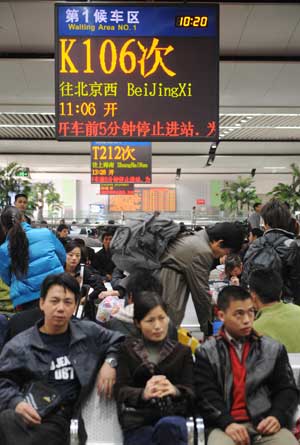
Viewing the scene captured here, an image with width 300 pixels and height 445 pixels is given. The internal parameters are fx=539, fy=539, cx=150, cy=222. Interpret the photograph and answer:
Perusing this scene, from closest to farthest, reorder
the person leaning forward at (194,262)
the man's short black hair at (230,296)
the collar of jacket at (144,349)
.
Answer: the collar of jacket at (144,349)
the man's short black hair at (230,296)
the person leaning forward at (194,262)

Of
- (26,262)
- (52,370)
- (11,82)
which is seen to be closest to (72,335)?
(52,370)

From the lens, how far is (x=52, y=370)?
2709 millimetres

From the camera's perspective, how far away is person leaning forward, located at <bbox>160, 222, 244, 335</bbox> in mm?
3365

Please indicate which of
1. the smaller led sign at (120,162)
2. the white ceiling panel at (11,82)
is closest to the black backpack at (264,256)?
the white ceiling panel at (11,82)

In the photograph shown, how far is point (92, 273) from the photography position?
232 inches

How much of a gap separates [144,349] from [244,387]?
20.5 inches

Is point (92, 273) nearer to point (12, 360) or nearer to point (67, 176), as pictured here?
point (12, 360)

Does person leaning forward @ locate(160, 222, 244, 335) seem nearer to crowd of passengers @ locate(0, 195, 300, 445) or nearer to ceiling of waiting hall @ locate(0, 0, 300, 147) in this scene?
crowd of passengers @ locate(0, 195, 300, 445)

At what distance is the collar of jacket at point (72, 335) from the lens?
2.72 meters

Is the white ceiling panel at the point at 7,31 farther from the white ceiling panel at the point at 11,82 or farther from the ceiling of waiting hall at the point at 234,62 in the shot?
the white ceiling panel at the point at 11,82

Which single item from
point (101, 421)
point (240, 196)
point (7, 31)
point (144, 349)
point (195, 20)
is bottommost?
point (101, 421)

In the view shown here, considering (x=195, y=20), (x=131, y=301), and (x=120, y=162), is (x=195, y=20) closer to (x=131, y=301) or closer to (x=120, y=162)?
(x=131, y=301)

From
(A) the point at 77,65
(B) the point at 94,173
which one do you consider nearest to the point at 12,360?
(A) the point at 77,65

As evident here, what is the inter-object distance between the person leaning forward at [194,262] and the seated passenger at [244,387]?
0.63 m
